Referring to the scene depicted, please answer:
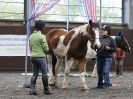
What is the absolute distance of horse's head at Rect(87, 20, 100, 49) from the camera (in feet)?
46.4

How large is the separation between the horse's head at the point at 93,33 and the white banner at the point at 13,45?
9409 millimetres

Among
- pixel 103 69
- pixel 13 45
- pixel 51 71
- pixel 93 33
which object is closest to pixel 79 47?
pixel 93 33

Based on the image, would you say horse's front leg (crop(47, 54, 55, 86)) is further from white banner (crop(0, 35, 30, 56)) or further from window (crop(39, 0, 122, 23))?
window (crop(39, 0, 122, 23))

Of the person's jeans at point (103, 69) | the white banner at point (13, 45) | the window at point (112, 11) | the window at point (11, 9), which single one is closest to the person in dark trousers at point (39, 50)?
A: the person's jeans at point (103, 69)

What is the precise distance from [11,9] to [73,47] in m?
12.4

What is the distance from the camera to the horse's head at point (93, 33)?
1414 centimetres

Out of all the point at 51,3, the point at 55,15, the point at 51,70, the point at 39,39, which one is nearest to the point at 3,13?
the point at 55,15

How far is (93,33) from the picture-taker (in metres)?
14.4

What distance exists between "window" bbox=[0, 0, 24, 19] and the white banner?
8.47 feet

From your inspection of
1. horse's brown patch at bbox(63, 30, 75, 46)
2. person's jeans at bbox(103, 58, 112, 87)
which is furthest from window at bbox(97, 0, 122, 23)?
horse's brown patch at bbox(63, 30, 75, 46)

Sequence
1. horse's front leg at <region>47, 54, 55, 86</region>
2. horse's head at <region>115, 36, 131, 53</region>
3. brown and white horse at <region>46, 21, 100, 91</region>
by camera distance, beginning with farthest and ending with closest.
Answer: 1. horse's head at <region>115, 36, 131, 53</region>
2. horse's front leg at <region>47, 54, 55, 86</region>
3. brown and white horse at <region>46, 21, 100, 91</region>

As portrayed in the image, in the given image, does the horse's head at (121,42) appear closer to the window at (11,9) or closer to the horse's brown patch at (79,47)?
the horse's brown patch at (79,47)

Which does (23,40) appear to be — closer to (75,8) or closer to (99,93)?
(75,8)

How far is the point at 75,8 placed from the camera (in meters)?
27.7
